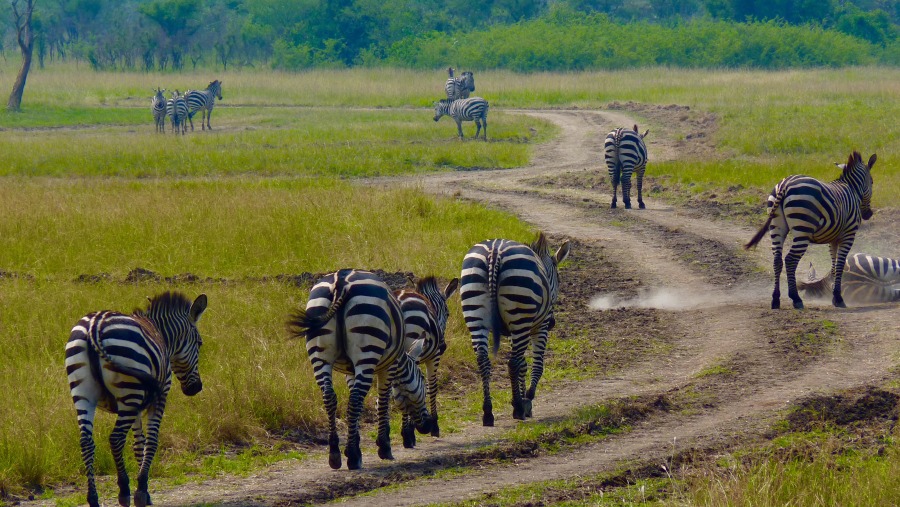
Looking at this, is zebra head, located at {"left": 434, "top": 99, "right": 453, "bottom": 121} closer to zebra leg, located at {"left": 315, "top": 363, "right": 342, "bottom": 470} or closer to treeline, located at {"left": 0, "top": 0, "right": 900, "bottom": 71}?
treeline, located at {"left": 0, "top": 0, "right": 900, "bottom": 71}

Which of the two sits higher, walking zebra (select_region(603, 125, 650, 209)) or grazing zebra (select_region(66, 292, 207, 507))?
walking zebra (select_region(603, 125, 650, 209))

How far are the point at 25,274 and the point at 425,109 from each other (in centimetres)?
3075

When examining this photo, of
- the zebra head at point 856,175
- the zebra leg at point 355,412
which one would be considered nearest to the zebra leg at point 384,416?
the zebra leg at point 355,412

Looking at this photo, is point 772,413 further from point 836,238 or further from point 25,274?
point 25,274

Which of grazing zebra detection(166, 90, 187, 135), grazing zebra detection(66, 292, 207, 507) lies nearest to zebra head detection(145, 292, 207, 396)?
grazing zebra detection(66, 292, 207, 507)

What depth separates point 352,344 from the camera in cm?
710

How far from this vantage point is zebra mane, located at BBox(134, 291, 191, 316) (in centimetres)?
715

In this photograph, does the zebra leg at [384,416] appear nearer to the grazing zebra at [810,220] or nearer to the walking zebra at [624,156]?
the grazing zebra at [810,220]

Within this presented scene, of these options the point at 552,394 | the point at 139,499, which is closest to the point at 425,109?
the point at 552,394

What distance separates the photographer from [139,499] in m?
6.40

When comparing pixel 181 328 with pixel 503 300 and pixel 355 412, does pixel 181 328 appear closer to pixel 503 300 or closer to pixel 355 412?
pixel 355 412

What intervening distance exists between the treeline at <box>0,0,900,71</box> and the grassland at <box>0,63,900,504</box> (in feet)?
67.9

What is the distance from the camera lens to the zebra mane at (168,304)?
7.15m

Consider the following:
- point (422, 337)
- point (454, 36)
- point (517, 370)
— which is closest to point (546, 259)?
point (517, 370)
